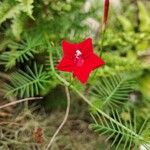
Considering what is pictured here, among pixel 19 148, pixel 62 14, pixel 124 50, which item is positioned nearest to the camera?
pixel 19 148

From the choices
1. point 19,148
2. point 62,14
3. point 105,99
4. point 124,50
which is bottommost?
point 19,148

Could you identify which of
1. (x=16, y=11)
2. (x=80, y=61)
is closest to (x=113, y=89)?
(x=80, y=61)

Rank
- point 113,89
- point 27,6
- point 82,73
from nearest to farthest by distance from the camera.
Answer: point 82,73
point 27,6
point 113,89

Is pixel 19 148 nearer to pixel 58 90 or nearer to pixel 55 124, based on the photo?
pixel 55 124

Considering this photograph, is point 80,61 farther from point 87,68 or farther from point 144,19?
point 144,19

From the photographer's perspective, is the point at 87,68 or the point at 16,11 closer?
the point at 87,68

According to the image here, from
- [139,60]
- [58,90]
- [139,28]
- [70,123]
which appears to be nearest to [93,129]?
[70,123]
